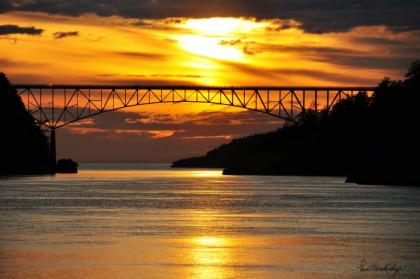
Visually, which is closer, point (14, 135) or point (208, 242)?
point (208, 242)

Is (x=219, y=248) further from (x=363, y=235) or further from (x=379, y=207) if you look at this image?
(x=379, y=207)

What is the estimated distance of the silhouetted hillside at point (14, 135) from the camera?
599ft

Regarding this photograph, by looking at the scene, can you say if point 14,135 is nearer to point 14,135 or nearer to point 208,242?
point 14,135

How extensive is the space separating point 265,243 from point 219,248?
142 inches

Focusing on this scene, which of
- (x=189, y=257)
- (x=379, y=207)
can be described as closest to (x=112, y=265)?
(x=189, y=257)

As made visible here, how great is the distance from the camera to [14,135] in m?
Result: 185

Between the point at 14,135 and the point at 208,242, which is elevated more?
the point at 208,242

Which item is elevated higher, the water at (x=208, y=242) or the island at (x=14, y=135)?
the water at (x=208, y=242)

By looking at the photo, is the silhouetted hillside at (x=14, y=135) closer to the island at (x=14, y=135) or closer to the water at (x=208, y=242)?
the island at (x=14, y=135)

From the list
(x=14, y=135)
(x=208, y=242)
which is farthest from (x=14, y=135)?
(x=208, y=242)

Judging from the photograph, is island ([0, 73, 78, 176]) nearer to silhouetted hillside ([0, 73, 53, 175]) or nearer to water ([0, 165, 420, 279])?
silhouetted hillside ([0, 73, 53, 175])

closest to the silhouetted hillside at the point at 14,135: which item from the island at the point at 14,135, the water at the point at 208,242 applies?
the island at the point at 14,135

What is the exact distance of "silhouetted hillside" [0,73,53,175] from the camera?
182 meters

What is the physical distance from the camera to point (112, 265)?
4022cm
